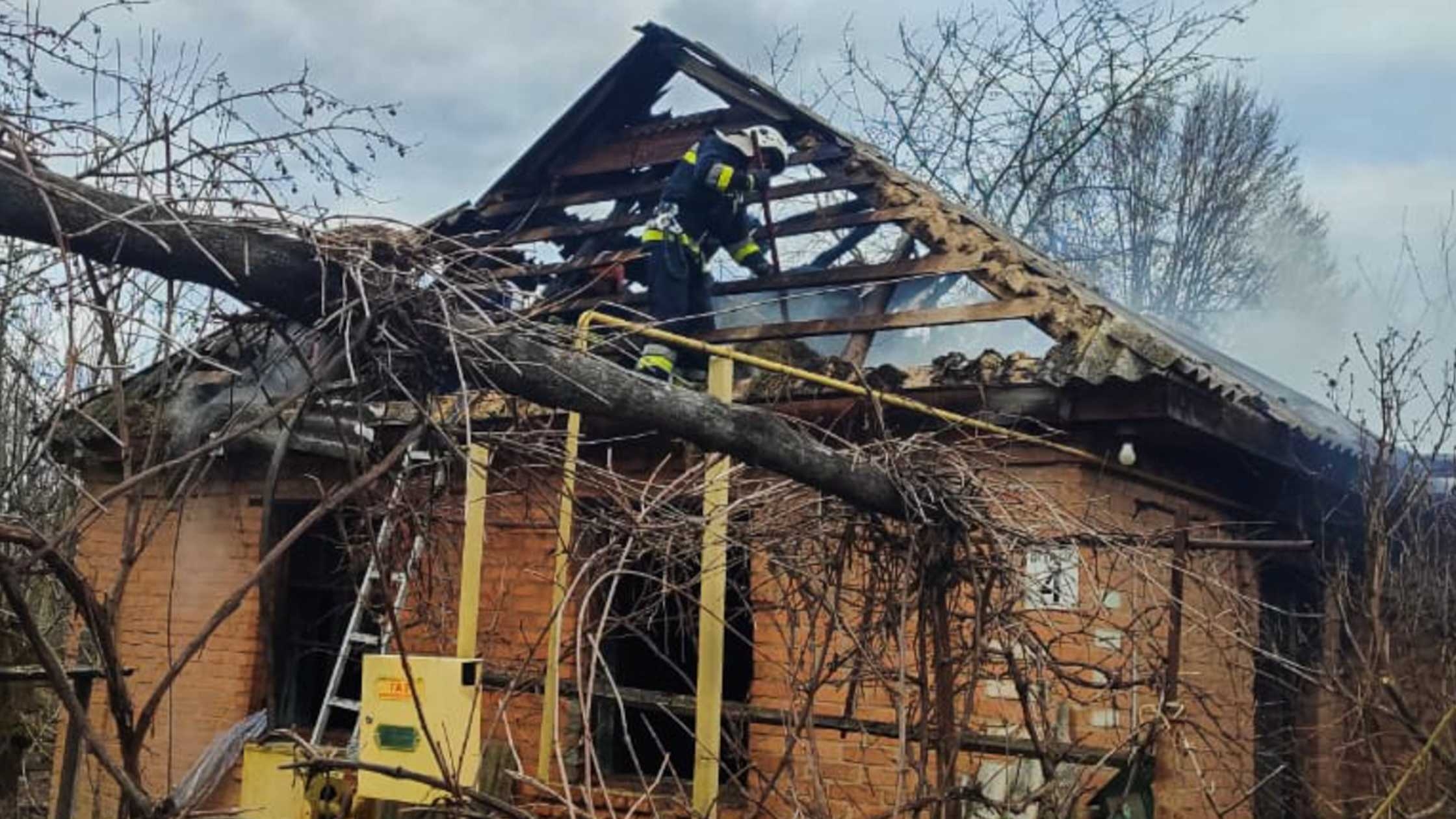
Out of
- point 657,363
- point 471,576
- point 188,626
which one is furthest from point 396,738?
point 188,626

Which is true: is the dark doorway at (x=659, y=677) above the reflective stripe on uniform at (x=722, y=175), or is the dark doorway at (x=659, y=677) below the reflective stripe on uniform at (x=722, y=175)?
below

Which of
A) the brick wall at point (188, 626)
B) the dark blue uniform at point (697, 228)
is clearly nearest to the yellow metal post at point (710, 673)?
the dark blue uniform at point (697, 228)

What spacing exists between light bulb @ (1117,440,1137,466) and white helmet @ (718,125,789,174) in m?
2.58

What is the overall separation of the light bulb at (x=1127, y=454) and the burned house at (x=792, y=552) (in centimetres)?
1

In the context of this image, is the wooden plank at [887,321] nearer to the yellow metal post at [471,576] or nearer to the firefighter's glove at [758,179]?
the firefighter's glove at [758,179]

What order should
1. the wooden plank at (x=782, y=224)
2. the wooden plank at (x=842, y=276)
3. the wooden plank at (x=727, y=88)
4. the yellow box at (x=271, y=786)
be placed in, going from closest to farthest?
the yellow box at (x=271, y=786) < the wooden plank at (x=842, y=276) < the wooden plank at (x=782, y=224) < the wooden plank at (x=727, y=88)

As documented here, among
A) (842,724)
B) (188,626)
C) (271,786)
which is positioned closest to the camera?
(842,724)

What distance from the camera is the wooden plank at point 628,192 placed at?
6.97 meters

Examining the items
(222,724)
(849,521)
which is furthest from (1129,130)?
(849,521)

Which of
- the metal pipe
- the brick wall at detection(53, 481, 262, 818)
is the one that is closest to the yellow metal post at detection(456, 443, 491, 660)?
the metal pipe

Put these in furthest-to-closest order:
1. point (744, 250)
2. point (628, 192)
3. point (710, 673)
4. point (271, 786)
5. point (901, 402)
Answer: point (628, 192) < point (744, 250) < point (271, 786) < point (901, 402) < point (710, 673)

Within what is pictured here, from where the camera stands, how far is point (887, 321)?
6410mm

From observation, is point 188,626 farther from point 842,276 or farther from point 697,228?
point 842,276

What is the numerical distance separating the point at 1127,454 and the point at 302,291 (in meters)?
4.22
